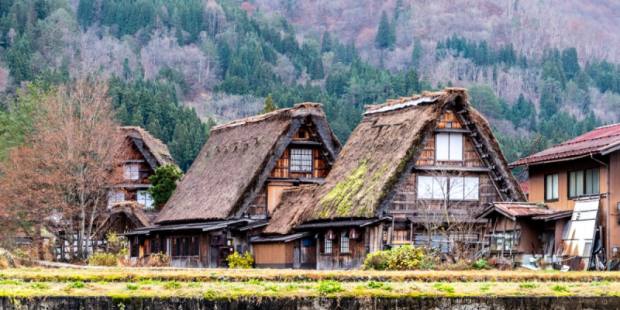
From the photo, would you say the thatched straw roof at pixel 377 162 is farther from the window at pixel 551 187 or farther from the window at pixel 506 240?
the window at pixel 506 240

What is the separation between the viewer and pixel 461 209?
150 ft

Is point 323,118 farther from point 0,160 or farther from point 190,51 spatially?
point 190,51

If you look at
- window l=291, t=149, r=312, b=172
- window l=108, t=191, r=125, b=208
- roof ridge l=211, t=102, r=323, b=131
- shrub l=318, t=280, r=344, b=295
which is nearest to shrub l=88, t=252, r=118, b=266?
window l=291, t=149, r=312, b=172

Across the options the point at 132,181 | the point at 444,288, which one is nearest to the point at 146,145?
the point at 132,181

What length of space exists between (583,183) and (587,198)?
93 centimetres

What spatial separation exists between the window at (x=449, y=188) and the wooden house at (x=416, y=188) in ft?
0.12

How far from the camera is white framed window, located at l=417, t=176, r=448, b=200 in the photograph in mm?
45031

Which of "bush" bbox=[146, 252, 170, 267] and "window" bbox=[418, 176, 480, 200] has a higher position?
"window" bbox=[418, 176, 480, 200]

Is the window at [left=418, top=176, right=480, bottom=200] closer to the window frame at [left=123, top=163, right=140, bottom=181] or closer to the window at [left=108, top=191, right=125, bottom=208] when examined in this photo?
the window at [left=108, top=191, right=125, bottom=208]

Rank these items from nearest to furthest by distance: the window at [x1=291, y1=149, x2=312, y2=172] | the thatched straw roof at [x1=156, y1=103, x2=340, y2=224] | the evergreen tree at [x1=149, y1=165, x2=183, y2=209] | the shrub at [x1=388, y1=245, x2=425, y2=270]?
the shrub at [x1=388, y1=245, x2=425, y2=270] < the thatched straw roof at [x1=156, y1=103, x2=340, y2=224] < the window at [x1=291, y1=149, x2=312, y2=172] < the evergreen tree at [x1=149, y1=165, x2=183, y2=209]

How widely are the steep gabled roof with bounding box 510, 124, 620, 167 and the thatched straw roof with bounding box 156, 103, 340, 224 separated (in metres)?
9.07

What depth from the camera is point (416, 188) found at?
4488 cm

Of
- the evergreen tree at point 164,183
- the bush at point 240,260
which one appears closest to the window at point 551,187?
the bush at point 240,260

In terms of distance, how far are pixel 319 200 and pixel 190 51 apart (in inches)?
6051
